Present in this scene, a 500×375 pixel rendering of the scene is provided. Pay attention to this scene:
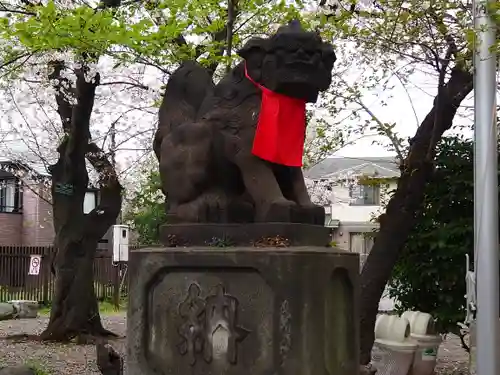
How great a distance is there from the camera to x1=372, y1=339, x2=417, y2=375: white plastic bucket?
28.4ft

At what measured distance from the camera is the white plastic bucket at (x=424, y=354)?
29.2 ft

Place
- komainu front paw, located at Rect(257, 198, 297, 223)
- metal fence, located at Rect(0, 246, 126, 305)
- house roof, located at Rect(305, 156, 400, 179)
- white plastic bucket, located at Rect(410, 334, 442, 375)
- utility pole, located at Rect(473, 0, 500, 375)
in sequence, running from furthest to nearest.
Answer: house roof, located at Rect(305, 156, 400, 179) → metal fence, located at Rect(0, 246, 126, 305) → white plastic bucket, located at Rect(410, 334, 442, 375) → utility pole, located at Rect(473, 0, 500, 375) → komainu front paw, located at Rect(257, 198, 297, 223)

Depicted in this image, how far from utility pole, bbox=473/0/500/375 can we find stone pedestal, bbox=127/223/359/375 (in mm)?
2858

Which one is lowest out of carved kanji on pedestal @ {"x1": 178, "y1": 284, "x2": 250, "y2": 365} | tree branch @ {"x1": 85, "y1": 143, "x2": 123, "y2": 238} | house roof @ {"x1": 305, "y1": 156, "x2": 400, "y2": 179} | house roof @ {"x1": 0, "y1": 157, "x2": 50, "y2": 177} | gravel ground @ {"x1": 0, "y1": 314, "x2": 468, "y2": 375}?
gravel ground @ {"x1": 0, "y1": 314, "x2": 468, "y2": 375}

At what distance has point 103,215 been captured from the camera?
42.7ft

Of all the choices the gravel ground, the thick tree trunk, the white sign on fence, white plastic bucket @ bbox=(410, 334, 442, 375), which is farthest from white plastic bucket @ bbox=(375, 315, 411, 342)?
the white sign on fence

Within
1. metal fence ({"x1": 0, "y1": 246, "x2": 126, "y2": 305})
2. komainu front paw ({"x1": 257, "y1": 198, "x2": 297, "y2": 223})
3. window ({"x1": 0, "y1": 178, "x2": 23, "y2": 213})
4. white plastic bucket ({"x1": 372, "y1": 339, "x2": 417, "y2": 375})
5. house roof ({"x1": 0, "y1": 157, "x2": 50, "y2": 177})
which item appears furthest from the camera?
window ({"x1": 0, "y1": 178, "x2": 23, "y2": 213})

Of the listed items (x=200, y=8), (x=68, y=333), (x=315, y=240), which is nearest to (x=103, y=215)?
(x=68, y=333)

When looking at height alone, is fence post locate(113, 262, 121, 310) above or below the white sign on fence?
below

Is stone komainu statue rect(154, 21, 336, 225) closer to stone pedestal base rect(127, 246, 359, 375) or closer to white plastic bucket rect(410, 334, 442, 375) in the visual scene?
stone pedestal base rect(127, 246, 359, 375)

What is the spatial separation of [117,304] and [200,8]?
14.2 m

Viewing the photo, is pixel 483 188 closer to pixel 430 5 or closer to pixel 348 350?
pixel 430 5

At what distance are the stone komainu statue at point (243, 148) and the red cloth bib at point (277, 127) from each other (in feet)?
0.17

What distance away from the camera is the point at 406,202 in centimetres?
888
